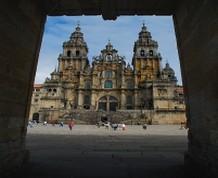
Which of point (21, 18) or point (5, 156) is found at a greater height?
point (21, 18)

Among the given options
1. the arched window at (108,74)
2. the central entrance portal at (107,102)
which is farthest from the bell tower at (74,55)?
the central entrance portal at (107,102)

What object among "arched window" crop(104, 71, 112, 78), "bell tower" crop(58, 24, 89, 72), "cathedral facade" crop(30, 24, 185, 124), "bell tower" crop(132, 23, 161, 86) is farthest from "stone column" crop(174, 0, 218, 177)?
"bell tower" crop(58, 24, 89, 72)

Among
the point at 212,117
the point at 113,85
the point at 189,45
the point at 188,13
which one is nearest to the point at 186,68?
the point at 189,45

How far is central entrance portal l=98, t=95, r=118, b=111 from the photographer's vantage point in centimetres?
5178

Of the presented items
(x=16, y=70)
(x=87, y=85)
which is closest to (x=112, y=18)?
(x=16, y=70)

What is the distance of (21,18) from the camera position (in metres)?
3.47

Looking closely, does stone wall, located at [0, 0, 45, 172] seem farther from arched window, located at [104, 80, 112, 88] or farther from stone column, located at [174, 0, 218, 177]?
arched window, located at [104, 80, 112, 88]

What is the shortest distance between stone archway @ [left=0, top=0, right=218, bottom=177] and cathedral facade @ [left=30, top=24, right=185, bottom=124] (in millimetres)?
40886

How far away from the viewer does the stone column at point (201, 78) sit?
2590 millimetres

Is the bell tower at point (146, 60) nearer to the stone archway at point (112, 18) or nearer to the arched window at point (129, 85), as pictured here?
the arched window at point (129, 85)

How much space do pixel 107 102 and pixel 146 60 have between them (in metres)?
17.5

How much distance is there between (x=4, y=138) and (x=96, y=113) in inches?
1494

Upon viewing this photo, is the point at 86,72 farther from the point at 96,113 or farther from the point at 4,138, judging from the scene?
the point at 4,138

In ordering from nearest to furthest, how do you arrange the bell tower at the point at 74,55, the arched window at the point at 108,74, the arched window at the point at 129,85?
the arched window at the point at 129,85 → the arched window at the point at 108,74 → the bell tower at the point at 74,55
